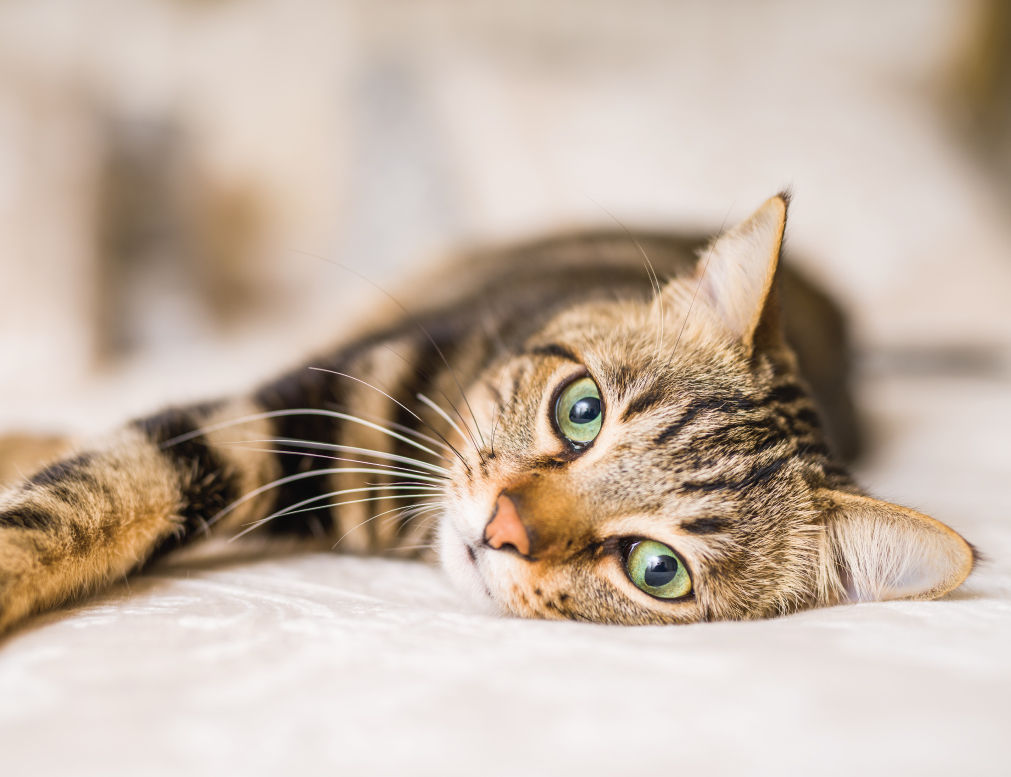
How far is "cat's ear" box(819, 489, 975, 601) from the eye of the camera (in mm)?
713

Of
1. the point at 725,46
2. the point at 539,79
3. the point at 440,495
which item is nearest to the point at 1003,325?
the point at 725,46

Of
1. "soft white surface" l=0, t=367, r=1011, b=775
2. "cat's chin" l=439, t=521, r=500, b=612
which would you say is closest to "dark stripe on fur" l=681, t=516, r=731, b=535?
"soft white surface" l=0, t=367, r=1011, b=775

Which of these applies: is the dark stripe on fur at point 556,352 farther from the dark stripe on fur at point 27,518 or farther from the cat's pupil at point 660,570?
the dark stripe on fur at point 27,518

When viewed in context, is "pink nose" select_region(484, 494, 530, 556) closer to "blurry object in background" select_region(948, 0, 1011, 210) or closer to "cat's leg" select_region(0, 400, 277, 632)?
"cat's leg" select_region(0, 400, 277, 632)

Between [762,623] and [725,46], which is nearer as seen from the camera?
[762,623]

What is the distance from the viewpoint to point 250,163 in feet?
7.97

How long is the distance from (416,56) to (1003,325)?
199 centimetres

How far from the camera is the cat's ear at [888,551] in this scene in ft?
2.34

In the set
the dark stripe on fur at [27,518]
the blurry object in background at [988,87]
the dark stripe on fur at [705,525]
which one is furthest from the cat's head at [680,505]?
the blurry object in background at [988,87]

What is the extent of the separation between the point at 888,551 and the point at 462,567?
47cm

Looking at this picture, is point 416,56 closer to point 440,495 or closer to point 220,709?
point 440,495

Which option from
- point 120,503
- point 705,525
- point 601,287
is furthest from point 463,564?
point 601,287

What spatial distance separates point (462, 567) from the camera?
32.9 inches

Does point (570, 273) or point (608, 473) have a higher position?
point (570, 273)
